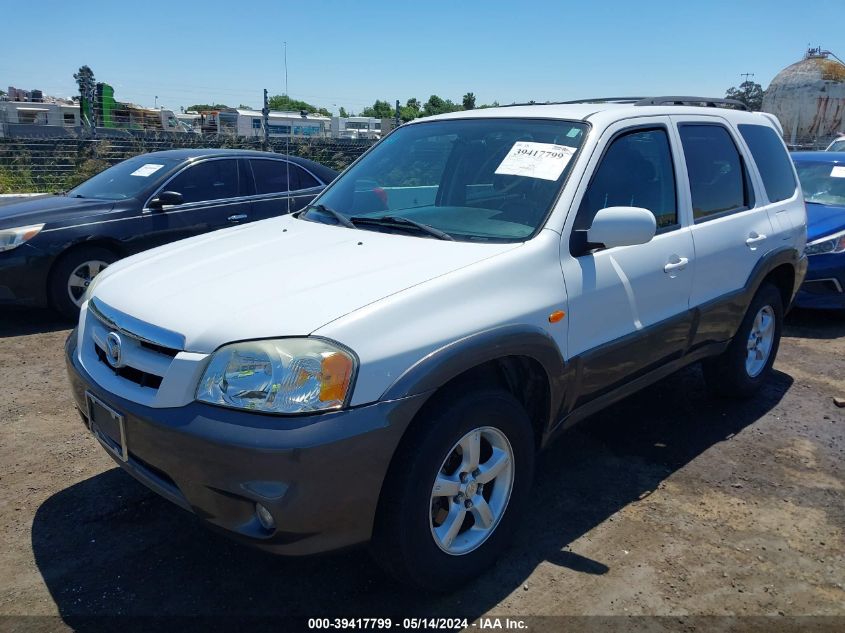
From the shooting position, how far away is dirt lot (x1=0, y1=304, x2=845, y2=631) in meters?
2.72

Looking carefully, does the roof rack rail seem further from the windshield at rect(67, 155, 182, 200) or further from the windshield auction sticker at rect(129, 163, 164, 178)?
the windshield auction sticker at rect(129, 163, 164, 178)

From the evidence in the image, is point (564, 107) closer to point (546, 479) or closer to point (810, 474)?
point (546, 479)

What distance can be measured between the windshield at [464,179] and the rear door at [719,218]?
100cm

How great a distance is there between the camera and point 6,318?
6531mm

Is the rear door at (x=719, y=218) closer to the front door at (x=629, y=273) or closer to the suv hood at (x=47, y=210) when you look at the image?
the front door at (x=629, y=273)

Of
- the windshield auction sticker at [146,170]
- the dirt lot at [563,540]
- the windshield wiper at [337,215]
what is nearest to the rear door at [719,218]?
the dirt lot at [563,540]

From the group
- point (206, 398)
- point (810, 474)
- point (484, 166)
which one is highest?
point (484, 166)

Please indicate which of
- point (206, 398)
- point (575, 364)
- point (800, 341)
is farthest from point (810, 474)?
point (206, 398)

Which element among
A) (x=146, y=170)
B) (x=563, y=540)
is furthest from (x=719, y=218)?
(x=146, y=170)

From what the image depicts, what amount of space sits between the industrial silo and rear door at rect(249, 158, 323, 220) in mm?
36003

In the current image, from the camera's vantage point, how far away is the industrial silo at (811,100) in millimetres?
37188

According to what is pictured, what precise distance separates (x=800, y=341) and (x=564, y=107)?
13.4ft

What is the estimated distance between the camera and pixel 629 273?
330 centimetres

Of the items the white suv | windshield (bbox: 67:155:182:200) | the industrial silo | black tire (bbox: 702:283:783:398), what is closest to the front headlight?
the white suv
